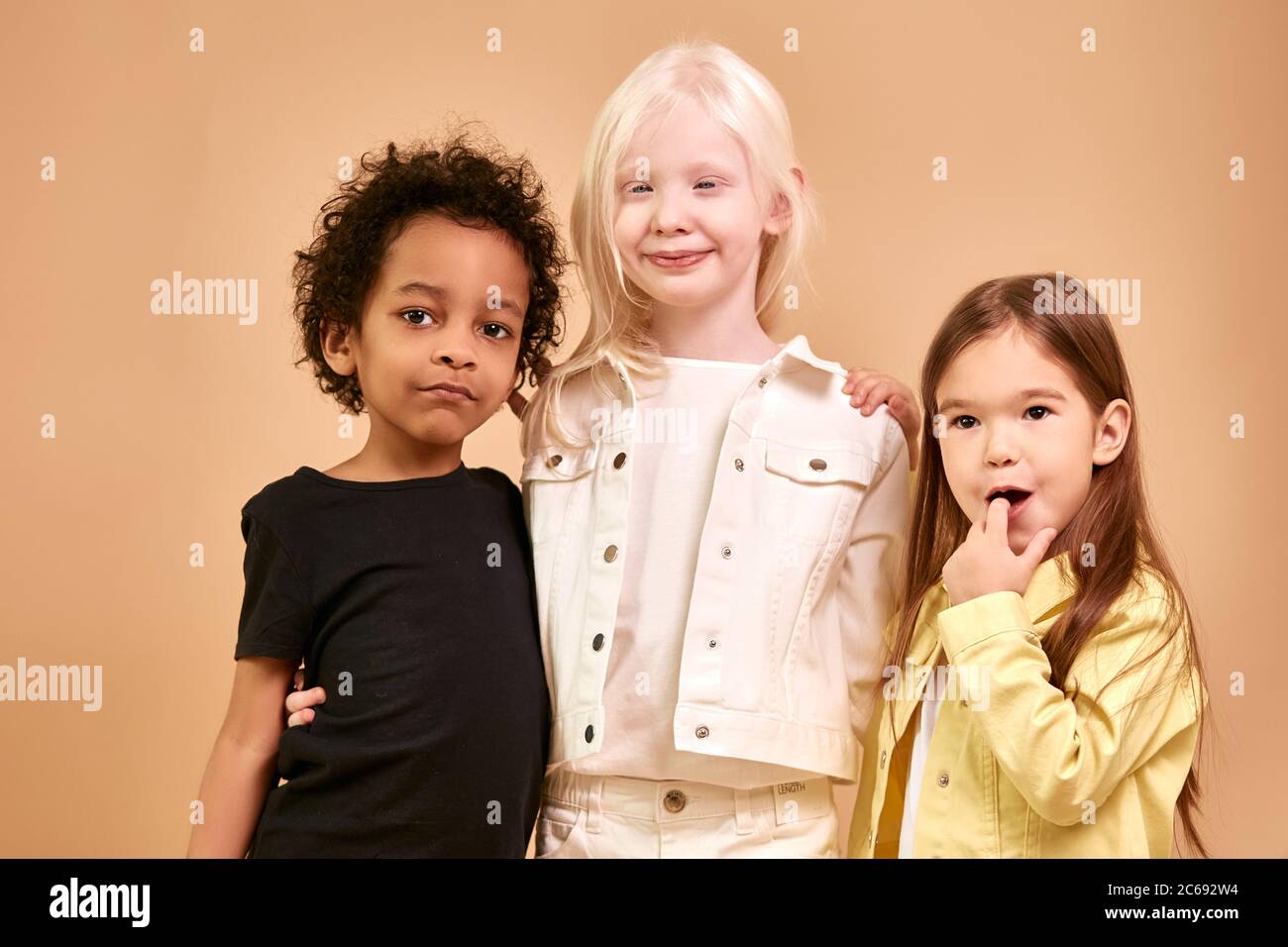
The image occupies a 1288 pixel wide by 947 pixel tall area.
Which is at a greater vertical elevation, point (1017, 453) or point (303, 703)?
point (1017, 453)

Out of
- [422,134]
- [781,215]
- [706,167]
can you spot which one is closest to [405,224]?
[706,167]

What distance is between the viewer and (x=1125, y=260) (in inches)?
95.8

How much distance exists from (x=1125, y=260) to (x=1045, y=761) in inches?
47.8

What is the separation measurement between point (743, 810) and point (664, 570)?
33cm

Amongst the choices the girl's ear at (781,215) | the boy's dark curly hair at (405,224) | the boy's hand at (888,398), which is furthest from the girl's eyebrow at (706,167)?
the boy's hand at (888,398)

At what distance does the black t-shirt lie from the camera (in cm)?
168

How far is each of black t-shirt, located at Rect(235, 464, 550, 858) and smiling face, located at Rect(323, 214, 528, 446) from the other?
112 millimetres

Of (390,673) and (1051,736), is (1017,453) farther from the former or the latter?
(390,673)

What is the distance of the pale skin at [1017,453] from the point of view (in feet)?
5.41

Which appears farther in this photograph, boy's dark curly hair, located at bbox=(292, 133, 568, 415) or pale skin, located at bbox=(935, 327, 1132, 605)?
boy's dark curly hair, located at bbox=(292, 133, 568, 415)

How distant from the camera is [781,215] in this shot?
1.97m

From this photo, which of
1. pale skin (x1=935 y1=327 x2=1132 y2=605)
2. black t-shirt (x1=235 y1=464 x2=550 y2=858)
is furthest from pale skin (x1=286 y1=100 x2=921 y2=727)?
black t-shirt (x1=235 y1=464 x2=550 y2=858)

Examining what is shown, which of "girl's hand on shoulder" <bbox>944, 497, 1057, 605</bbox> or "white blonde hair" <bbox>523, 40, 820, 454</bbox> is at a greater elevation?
"white blonde hair" <bbox>523, 40, 820, 454</bbox>

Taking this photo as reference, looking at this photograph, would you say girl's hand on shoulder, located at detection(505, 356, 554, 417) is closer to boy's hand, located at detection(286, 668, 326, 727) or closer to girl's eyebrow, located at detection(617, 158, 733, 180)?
girl's eyebrow, located at detection(617, 158, 733, 180)
